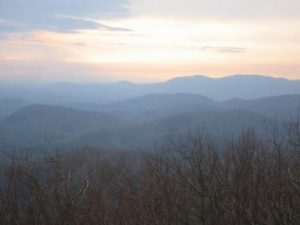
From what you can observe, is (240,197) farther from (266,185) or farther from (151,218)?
(151,218)

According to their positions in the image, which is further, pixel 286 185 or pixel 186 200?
pixel 186 200

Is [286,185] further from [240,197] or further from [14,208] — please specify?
[14,208]

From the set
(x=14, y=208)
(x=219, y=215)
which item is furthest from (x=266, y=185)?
(x=14, y=208)

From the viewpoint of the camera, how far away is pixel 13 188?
14000 millimetres

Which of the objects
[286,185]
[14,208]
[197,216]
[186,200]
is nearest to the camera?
[286,185]

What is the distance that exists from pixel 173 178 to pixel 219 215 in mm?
4193

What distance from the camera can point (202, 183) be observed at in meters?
14.9

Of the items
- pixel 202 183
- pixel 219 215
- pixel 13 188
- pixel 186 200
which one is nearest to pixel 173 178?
pixel 186 200

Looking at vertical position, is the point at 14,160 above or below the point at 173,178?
above

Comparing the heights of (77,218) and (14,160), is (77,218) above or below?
below

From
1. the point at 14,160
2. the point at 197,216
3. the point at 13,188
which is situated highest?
the point at 14,160

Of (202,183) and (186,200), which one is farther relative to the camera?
(186,200)

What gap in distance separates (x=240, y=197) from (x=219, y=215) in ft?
3.77

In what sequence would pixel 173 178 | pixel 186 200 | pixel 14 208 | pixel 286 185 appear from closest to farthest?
1. pixel 286 185
2. pixel 14 208
3. pixel 186 200
4. pixel 173 178
